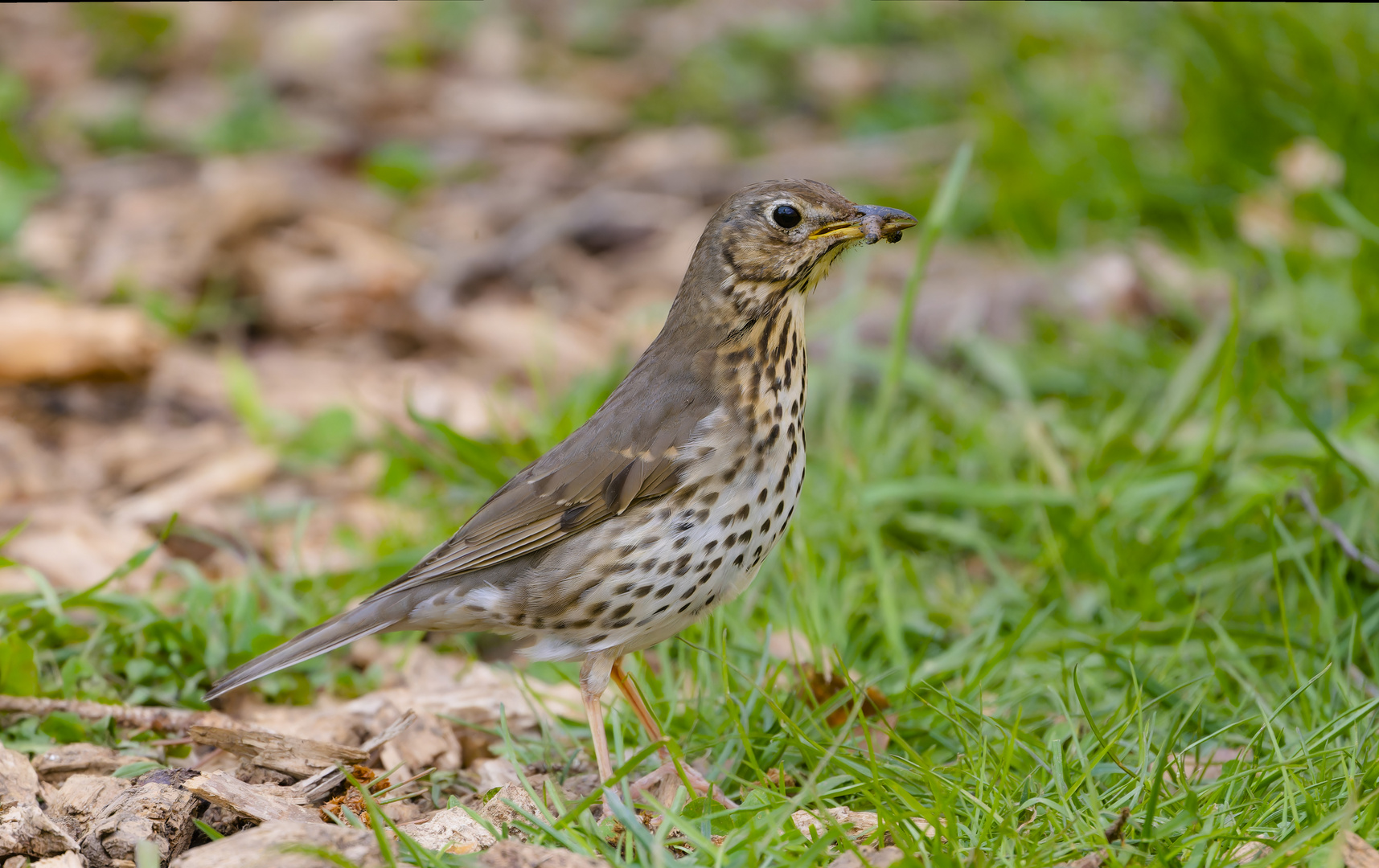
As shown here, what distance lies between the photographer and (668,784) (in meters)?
2.78

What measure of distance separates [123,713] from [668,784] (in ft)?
4.10

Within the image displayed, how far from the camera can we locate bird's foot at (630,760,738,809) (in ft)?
8.72

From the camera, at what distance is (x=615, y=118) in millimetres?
7664

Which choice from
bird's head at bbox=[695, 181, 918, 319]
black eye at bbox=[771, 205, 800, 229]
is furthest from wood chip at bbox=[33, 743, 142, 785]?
black eye at bbox=[771, 205, 800, 229]

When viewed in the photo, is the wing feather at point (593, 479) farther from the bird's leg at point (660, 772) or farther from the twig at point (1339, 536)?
the twig at point (1339, 536)

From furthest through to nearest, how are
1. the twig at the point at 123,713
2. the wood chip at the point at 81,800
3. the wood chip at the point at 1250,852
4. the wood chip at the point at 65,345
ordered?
the wood chip at the point at 65,345 → the twig at the point at 123,713 → the wood chip at the point at 81,800 → the wood chip at the point at 1250,852

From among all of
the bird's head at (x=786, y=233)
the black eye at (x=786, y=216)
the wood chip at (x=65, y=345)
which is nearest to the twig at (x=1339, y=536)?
the bird's head at (x=786, y=233)

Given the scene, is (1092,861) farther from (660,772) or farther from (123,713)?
(123,713)

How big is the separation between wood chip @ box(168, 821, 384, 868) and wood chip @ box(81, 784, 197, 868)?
0.58 feet

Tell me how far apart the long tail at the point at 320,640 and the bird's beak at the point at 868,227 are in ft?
4.45

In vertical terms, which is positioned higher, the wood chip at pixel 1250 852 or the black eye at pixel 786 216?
the black eye at pixel 786 216

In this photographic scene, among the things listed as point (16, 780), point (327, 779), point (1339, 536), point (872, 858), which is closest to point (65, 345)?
point (16, 780)

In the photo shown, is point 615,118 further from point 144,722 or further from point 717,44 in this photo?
point 144,722

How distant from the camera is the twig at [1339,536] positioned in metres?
3.26
